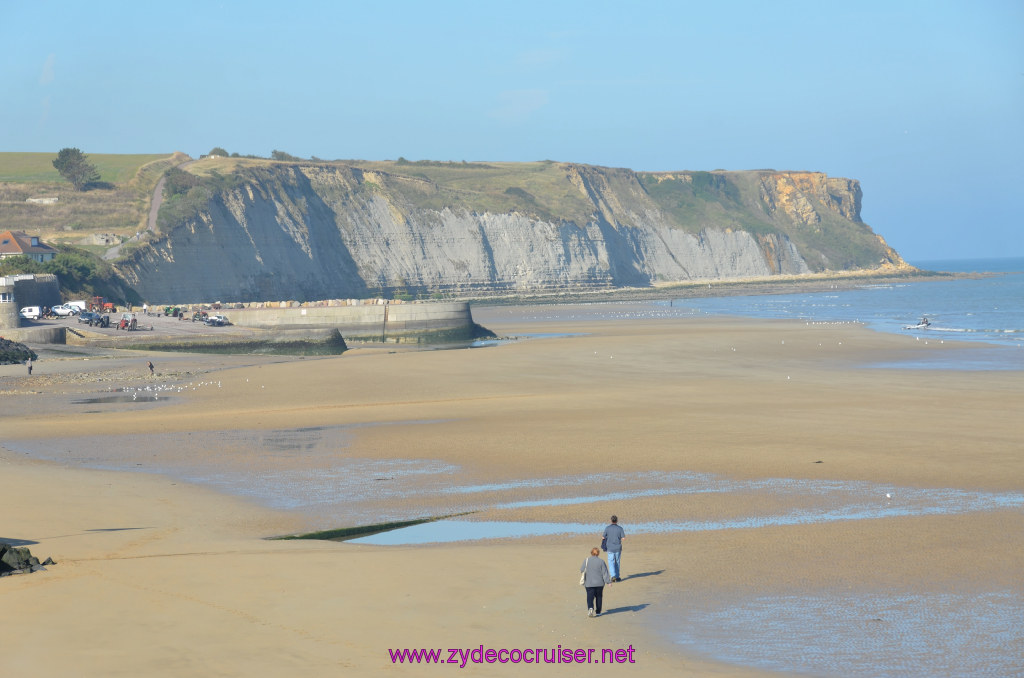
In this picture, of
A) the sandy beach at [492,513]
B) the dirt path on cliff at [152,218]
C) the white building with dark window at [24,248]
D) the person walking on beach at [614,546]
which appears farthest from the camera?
the dirt path on cliff at [152,218]

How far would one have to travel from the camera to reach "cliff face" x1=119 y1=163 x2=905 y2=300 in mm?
97062

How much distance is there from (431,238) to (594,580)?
123975 mm

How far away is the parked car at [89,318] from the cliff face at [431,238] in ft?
71.4

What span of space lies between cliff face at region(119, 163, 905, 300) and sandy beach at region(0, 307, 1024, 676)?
6186cm

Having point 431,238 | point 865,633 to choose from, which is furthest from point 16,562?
point 431,238

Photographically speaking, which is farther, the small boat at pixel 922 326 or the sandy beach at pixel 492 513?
the small boat at pixel 922 326

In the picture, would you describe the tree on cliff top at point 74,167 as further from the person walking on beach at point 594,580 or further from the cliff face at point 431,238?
the person walking on beach at point 594,580

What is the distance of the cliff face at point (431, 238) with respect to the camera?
97.1 m

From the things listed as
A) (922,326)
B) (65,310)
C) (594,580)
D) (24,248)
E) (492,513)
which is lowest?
(492,513)

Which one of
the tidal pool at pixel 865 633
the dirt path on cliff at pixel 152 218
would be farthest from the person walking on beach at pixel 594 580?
the dirt path on cliff at pixel 152 218

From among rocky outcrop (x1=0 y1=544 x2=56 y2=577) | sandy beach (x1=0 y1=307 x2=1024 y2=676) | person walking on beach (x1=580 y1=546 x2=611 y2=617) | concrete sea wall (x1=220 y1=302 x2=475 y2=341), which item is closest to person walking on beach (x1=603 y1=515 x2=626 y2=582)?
sandy beach (x1=0 y1=307 x2=1024 y2=676)

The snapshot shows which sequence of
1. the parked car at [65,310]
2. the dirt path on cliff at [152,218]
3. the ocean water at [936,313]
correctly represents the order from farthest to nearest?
the dirt path on cliff at [152,218]
the parked car at [65,310]
the ocean water at [936,313]

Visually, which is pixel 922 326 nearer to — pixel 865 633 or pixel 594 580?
pixel 865 633

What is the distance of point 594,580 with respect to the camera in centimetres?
1150
